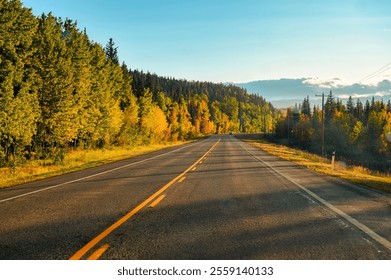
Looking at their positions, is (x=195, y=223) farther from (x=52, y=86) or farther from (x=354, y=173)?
(x=52, y=86)

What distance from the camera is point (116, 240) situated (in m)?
5.46

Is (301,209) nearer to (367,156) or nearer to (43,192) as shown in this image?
(43,192)

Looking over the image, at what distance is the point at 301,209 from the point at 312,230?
196 centimetres

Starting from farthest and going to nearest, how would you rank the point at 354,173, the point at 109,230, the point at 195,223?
the point at 354,173 → the point at 195,223 → the point at 109,230

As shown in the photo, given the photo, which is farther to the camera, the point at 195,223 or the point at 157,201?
the point at 157,201

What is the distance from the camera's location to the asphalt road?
16.2 feet

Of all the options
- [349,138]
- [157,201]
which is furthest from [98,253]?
[349,138]

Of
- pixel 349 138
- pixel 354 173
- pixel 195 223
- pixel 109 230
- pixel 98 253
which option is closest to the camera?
pixel 98 253

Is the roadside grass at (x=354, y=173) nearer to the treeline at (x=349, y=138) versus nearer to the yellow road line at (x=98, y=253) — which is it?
the yellow road line at (x=98, y=253)

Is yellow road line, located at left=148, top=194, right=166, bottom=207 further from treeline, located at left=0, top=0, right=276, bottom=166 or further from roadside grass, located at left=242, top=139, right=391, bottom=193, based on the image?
treeline, located at left=0, top=0, right=276, bottom=166

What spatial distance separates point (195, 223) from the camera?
6.57 meters

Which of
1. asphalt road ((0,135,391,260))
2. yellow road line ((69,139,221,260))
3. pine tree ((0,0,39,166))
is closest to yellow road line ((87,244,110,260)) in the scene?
asphalt road ((0,135,391,260))

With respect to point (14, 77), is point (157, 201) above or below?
below
